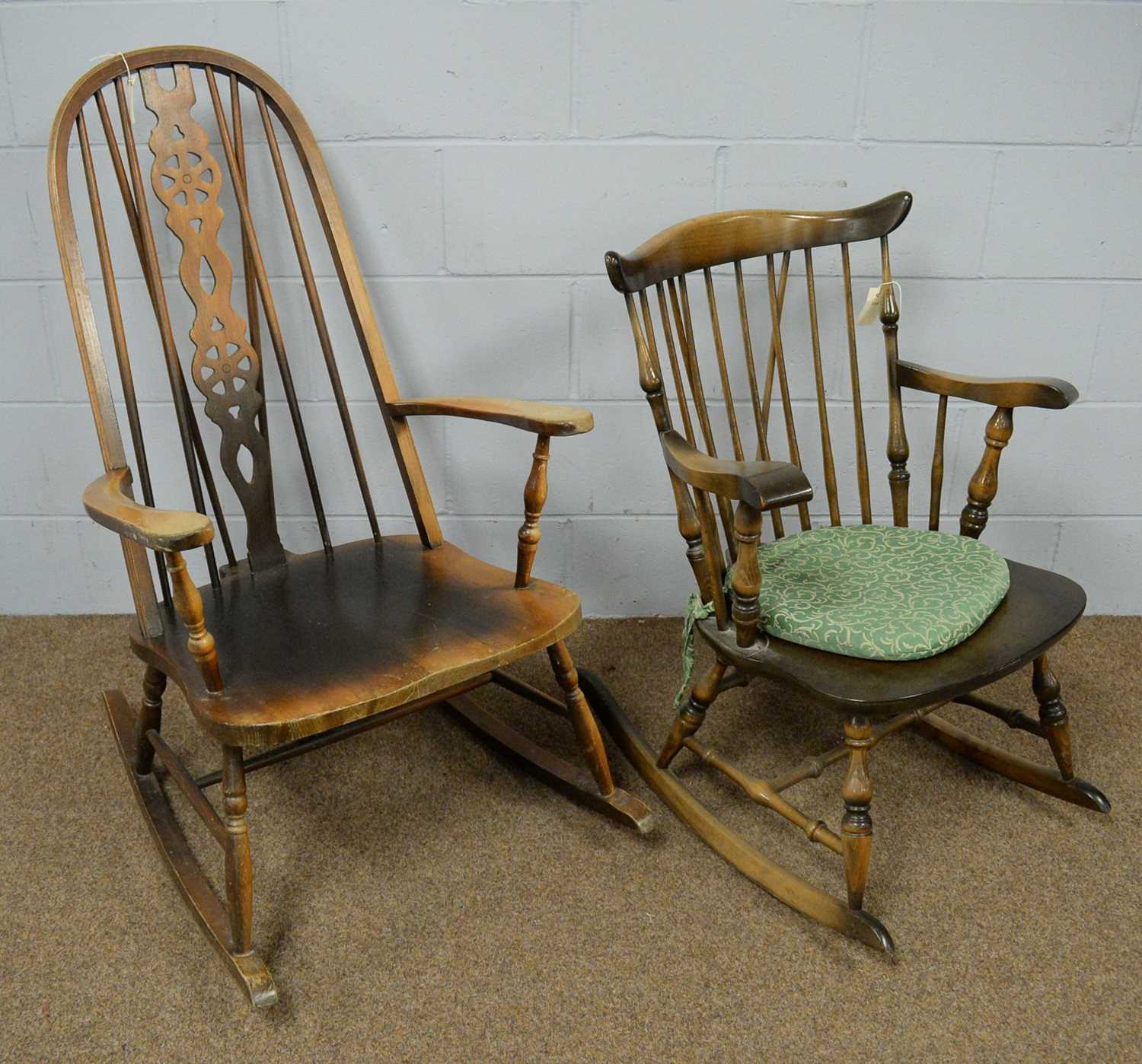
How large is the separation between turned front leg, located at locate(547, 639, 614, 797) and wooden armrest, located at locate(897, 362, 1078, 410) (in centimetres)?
73

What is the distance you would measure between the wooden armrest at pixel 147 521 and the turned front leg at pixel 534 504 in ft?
1.49

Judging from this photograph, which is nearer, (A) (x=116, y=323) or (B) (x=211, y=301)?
(A) (x=116, y=323)

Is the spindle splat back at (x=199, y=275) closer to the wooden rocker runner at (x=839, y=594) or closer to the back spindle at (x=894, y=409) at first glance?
the wooden rocker runner at (x=839, y=594)

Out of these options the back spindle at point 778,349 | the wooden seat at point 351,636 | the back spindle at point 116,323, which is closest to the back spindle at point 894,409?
the back spindle at point 778,349

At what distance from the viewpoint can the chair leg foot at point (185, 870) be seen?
128 centimetres

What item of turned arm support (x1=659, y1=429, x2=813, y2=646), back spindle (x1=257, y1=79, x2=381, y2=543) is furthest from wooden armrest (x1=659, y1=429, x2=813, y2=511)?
back spindle (x1=257, y1=79, x2=381, y2=543)

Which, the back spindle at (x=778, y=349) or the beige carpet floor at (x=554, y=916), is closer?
the beige carpet floor at (x=554, y=916)

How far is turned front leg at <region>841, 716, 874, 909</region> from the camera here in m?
1.29

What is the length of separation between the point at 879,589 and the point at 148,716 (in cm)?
115

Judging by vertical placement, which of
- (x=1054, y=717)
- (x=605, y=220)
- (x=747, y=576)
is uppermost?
(x=605, y=220)

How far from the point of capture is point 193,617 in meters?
1.18

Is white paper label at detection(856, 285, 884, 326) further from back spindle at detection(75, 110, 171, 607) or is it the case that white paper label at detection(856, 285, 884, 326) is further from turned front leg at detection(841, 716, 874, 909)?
back spindle at detection(75, 110, 171, 607)

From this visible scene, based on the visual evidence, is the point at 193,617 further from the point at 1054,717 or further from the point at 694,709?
the point at 1054,717

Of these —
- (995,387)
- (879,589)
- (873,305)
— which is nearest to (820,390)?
(873,305)
